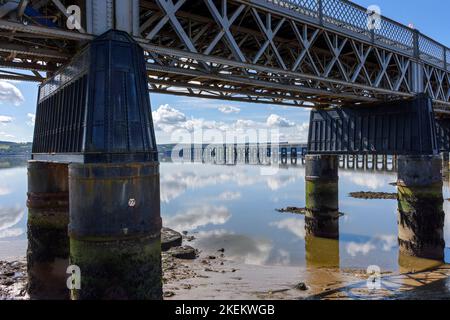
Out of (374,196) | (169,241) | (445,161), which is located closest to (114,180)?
(169,241)

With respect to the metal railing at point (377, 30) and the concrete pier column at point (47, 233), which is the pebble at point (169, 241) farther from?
the metal railing at point (377, 30)

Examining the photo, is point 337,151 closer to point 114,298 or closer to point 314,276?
point 314,276

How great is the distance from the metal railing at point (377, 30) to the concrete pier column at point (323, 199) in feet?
25.7

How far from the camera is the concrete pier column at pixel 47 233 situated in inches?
476

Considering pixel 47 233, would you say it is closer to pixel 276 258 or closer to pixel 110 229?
pixel 110 229

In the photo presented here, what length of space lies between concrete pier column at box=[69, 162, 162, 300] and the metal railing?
903cm

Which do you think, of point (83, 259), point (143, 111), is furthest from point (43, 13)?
point (83, 259)

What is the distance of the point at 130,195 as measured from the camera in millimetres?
7621

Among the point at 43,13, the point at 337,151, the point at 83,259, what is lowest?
the point at 83,259

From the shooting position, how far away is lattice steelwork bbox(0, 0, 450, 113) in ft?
30.0

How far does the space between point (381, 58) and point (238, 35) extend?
8393mm

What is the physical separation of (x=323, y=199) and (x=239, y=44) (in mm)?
12340

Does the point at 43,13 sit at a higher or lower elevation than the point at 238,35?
lower

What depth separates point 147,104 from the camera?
860 cm
